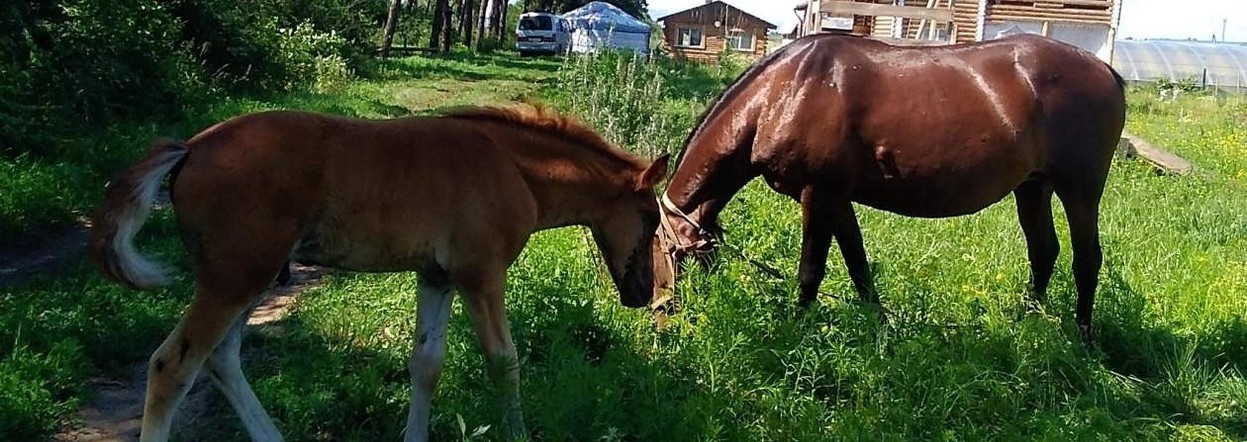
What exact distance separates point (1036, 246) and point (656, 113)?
466cm

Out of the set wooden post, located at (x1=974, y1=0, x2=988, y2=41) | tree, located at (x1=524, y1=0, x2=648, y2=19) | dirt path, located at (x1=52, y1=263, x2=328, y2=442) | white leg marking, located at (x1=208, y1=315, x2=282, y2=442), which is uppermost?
tree, located at (x1=524, y1=0, x2=648, y2=19)

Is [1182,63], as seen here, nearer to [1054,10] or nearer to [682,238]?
[1054,10]

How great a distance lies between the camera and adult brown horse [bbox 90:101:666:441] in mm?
3514

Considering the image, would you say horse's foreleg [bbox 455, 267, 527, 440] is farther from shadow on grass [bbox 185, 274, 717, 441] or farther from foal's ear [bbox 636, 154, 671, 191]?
foal's ear [bbox 636, 154, 671, 191]

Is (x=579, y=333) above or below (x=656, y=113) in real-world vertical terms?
below

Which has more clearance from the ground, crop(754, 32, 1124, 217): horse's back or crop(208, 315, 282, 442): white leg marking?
crop(754, 32, 1124, 217): horse's back

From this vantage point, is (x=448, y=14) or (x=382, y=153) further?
(x=448, y=14)

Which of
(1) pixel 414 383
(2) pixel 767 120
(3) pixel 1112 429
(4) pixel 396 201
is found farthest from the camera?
(2) pixel 767 120

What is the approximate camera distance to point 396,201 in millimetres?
3820

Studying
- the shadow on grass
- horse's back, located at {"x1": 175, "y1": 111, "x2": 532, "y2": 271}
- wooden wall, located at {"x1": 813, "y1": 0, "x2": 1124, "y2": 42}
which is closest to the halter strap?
the shadow on grass

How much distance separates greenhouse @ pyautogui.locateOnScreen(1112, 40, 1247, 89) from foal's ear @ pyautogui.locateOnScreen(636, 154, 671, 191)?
2975 centimetres

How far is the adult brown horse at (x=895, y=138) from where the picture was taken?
5527 mm

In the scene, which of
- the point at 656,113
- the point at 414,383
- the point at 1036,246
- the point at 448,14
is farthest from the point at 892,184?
the point at 448,14

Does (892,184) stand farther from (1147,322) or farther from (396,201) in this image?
(396,201)
